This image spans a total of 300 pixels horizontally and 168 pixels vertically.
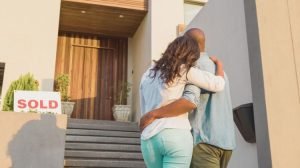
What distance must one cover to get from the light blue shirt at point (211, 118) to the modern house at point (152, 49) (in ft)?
2.41

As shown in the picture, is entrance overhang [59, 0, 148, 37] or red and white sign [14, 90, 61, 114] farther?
entrance overhang [59, 0, 148, 37]

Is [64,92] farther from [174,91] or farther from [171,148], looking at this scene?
[171,148]

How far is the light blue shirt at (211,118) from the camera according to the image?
1489mm

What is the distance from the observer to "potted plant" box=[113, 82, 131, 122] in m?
7.43

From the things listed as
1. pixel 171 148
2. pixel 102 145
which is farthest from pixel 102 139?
pixel 171 148

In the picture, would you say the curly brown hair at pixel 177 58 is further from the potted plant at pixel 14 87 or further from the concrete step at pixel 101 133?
the concrete step at pixel 101 133

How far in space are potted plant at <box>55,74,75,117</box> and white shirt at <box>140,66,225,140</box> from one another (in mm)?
5770

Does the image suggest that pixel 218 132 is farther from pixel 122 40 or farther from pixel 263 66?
pixel 122 40

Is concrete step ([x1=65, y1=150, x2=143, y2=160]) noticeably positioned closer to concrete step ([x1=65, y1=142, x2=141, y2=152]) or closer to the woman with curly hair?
concrete step ([x1=65, y1=142, x2=141, y2=152])

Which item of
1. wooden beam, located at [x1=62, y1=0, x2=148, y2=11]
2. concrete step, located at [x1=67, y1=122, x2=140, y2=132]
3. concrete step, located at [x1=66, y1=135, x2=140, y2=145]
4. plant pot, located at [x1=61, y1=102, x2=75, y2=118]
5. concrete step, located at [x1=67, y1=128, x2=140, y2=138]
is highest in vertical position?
wooden beam, located at [x1=62, y1=0, x2=148, y2=11]

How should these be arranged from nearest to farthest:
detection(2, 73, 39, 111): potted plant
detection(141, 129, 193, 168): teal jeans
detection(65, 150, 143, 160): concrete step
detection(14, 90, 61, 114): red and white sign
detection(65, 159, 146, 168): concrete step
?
detection(141, 129, 193, 168): teal jeans → detection(14, 90, 61, 114): red and white sign → detection(2, 73, 39, 111): potted plant → detection(65, 159, 146, 168): concrete step → detection(65, 150, 143, 160): concrete step

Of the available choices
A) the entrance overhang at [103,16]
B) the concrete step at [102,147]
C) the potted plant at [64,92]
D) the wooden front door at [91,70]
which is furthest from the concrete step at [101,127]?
the entrance overhang at [103,16]

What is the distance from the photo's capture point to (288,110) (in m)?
2.18

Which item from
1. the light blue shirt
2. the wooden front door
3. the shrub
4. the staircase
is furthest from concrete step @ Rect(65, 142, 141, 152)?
the light blue shirt
